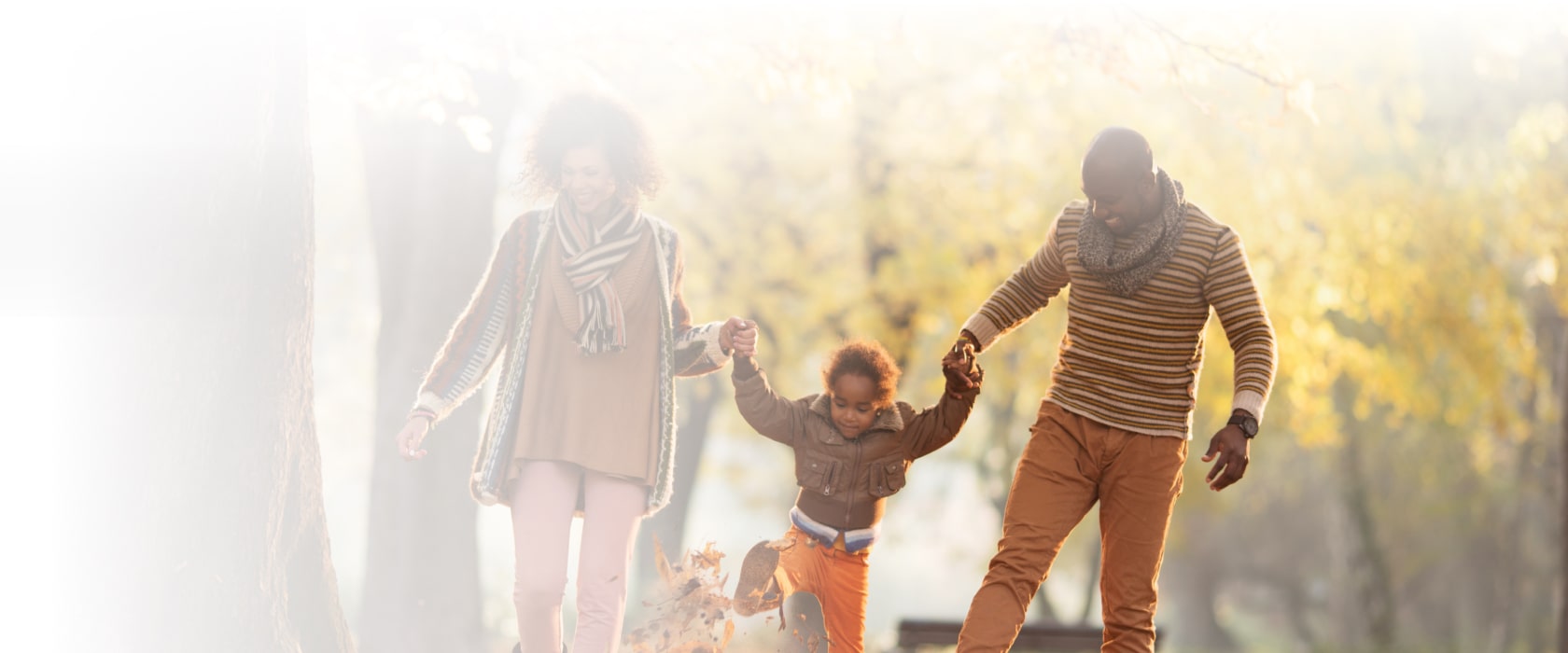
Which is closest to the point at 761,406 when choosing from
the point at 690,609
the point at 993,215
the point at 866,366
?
the point at 866,366

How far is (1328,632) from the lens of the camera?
81.9 feet

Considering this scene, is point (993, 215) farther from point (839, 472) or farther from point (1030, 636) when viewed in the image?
point (839, 472)

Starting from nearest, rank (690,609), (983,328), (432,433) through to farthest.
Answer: (983,328), (690,609), (432,433)

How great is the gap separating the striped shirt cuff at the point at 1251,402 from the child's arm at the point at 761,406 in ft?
4.81

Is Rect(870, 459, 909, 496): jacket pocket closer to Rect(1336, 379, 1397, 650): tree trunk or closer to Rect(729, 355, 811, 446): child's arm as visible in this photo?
Rect(729, 355, 811, 446): child's arm

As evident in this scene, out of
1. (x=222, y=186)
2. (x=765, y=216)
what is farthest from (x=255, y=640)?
(x=765, y=216)

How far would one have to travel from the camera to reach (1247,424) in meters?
3.96

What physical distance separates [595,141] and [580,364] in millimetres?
756

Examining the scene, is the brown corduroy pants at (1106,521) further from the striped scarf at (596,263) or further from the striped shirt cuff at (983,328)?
the striped scarf at (596,263)

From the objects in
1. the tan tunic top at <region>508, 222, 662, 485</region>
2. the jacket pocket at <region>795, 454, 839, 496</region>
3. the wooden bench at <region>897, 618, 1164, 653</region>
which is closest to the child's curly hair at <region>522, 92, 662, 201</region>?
the tan tunic top at <region>508, 222, 662, 485</region>

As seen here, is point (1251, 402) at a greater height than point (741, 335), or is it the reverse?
point (741, 335)

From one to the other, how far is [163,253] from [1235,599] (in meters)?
30.5

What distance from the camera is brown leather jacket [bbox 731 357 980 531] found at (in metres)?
4.53

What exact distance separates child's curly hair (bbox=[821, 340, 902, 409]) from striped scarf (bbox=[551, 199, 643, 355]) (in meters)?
Answer: 0.75
